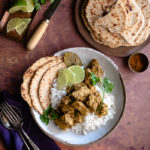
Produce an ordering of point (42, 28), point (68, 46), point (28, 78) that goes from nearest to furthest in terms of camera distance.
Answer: point (28, 78), point (42, 28), point (68, 46)

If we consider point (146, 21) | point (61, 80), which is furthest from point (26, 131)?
point (146, 21)

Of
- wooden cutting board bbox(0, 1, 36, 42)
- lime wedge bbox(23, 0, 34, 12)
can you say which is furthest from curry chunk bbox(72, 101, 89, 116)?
lime wedge bbox(23, 0, 34, 12)

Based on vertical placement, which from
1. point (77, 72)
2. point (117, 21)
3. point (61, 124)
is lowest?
point (61, 124)

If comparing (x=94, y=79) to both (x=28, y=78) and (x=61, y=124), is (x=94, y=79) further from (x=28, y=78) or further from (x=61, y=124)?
(x=28, y=78)

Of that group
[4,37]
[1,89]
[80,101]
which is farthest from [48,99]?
[4,37]

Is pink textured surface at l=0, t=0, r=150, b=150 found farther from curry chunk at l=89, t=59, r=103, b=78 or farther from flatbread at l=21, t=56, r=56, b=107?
curry chunk at l=89, t=59, r=103, b=78

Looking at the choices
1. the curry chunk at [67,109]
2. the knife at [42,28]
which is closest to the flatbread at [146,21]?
the knife at [42,28]

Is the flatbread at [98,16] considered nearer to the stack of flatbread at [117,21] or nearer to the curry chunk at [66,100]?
the stack of flatbread at [117,21]
